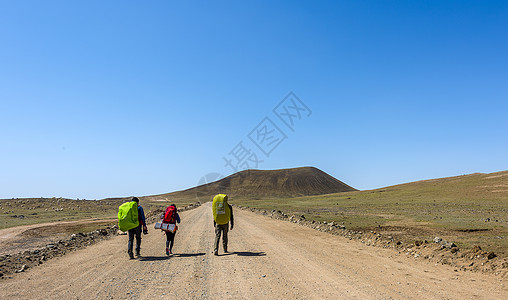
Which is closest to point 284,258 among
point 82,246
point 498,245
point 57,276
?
point 57,276

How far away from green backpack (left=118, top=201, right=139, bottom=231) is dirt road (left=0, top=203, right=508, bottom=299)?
49.9 inches

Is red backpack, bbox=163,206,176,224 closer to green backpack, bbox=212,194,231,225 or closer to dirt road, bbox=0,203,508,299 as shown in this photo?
dirt road, bbox=0,203,508,299

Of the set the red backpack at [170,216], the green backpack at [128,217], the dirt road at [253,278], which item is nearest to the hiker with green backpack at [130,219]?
the green backpack at [128,217]

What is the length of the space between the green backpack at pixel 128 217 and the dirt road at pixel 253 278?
1.27 m

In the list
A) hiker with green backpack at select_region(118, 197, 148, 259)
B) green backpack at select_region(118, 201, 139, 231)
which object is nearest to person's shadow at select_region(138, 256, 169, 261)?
hiker with green backpack at select_region(118, 197, 148, 259)

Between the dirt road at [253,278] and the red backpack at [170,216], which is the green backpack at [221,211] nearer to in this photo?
the dirt road at [253,278]

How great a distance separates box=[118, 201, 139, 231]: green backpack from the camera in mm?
12141

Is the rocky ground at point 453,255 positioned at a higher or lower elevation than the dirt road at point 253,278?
lower

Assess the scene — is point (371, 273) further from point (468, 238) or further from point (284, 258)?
point (468, 238)

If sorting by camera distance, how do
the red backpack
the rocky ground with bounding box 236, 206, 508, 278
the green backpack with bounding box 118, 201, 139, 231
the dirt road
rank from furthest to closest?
the red backpack < the green backpack with bounding box 118, 201, 139, 231 < the rocky ground with bounding box 236, 206, 508, 278 < the dirt road

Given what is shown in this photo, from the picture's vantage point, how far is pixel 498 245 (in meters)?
13.9

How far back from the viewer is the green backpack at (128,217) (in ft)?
39.8

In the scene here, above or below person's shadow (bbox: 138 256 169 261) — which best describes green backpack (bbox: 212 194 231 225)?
above

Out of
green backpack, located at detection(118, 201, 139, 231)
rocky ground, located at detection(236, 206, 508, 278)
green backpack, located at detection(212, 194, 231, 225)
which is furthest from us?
green backpack, located at detection(212, 194, 231, 225)
